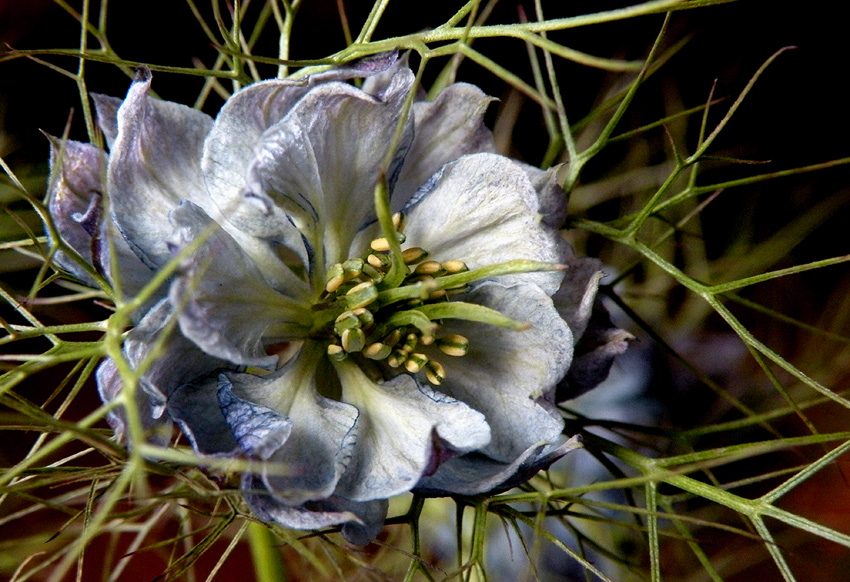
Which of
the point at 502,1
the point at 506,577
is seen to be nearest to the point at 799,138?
the point at 502,1

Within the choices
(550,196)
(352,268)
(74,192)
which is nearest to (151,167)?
(74,192)

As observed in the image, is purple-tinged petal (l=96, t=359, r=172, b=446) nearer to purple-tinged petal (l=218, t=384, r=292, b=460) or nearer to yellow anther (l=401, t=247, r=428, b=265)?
purple-tinged petal (l=218, t=384, r=292, b=460)

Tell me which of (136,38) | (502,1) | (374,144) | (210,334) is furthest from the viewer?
(502,1)

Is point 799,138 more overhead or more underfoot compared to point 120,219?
more underfoot

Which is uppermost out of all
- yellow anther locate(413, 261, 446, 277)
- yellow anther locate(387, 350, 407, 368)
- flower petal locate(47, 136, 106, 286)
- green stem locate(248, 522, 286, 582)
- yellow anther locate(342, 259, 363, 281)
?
flower petal locate(47, 136, 106, 286)

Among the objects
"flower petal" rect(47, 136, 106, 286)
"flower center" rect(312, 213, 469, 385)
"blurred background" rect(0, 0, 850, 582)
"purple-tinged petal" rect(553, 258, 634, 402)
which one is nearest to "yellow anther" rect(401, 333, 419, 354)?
"flower center" rect(312, 213, 469, 385)

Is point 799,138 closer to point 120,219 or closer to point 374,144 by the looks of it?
point 374,144

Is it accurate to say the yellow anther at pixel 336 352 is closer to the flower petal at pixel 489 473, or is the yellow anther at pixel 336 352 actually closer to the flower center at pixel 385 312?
the flower center at pixel 385 312
